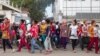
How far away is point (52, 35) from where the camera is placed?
75.3 ft

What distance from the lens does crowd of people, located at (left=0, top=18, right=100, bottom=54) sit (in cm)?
2070

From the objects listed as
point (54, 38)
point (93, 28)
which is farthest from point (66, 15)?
point (93, 28)

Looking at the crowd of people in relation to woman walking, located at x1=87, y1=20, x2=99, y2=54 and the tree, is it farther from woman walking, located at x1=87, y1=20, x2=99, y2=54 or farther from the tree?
the tree

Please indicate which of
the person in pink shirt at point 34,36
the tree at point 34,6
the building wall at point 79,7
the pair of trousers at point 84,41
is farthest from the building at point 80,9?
the tree at point 34,6

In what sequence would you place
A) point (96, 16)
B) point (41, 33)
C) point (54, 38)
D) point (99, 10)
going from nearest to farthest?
1. point (41, 33)
2. point (54, 38)
3. point (96, 16)
4. point (99, 10)

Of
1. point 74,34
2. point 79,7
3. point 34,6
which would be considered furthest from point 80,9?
point 34,6

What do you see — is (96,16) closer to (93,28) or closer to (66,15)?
(66,15)

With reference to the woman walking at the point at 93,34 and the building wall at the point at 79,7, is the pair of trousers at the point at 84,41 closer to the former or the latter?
the woman walking at the point at 93,34

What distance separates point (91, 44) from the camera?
21.3 metres

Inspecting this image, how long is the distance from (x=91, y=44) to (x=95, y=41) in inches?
22.3

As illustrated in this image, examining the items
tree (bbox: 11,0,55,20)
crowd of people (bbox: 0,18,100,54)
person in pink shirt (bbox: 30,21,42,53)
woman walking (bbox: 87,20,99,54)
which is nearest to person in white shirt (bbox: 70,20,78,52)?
crowd of people (bbox: 0,18,100,54)

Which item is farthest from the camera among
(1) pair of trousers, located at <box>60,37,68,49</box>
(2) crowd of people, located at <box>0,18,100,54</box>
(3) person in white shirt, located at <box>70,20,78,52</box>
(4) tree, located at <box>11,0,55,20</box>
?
(4) tree, located at <box>11,0,55,20</box>

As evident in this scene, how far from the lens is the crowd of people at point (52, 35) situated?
2070 centimetres

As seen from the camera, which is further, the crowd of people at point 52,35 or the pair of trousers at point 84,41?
the pair of trousers at point 84,41
